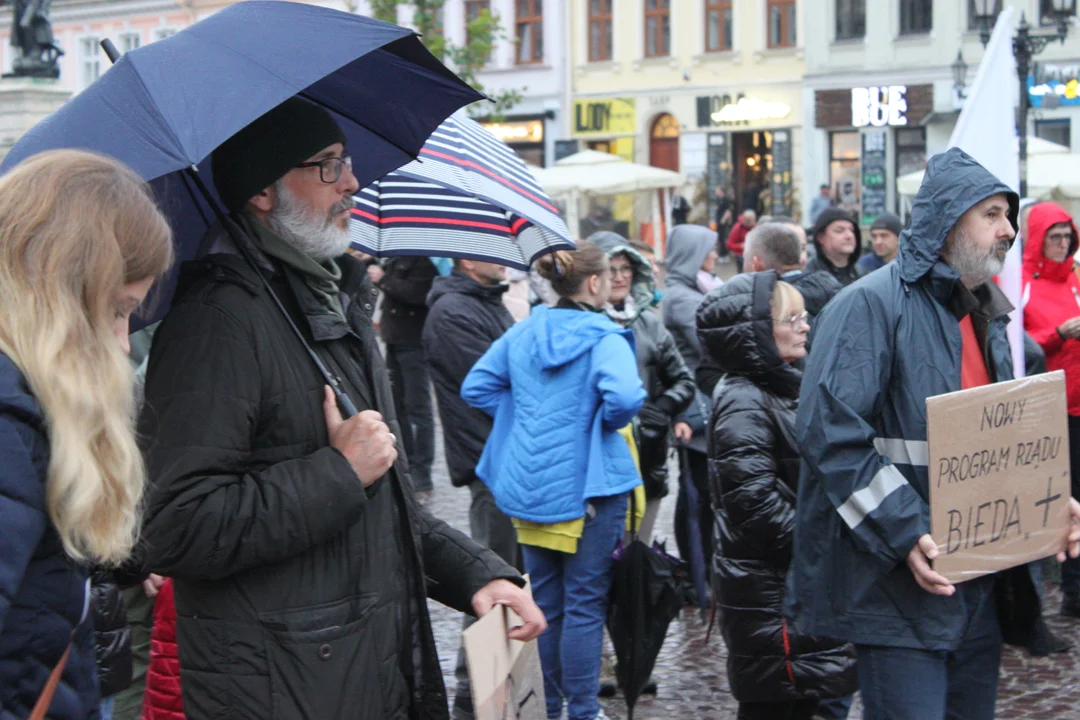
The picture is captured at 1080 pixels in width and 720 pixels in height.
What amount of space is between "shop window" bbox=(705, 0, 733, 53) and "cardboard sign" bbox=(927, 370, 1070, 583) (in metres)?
34.5

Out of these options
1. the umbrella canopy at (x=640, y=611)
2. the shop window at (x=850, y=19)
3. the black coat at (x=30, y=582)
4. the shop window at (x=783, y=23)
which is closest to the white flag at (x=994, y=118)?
the umbrella canopy at (x=640, y=611)

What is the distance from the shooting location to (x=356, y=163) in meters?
3.30

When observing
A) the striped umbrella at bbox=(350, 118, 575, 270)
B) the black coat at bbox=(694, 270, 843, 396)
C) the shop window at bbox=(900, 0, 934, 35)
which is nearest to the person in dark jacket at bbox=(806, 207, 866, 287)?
the black coat at bbox=(694, 270, 843, 396)

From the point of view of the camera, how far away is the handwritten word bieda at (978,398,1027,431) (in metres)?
3.38

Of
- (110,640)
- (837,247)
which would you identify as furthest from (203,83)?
(837,247)

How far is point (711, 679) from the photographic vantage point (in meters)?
5.69

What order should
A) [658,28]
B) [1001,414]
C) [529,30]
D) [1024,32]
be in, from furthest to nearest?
[529,30], [658,28], [1024,32], [1001,414]

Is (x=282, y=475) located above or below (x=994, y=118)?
below

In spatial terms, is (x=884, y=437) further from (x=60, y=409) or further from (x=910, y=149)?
(x=910, y=149)

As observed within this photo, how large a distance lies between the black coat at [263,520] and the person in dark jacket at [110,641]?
902mm

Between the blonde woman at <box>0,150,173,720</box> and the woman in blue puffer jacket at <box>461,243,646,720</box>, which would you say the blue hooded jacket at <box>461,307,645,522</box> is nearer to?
the woman in blue puffer jacket at <box>461,243,646,720</box>

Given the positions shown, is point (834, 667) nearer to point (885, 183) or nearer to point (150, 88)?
point (150, 88)

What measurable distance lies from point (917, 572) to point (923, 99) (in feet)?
105

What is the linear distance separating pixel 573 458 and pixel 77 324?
10.8 ft
